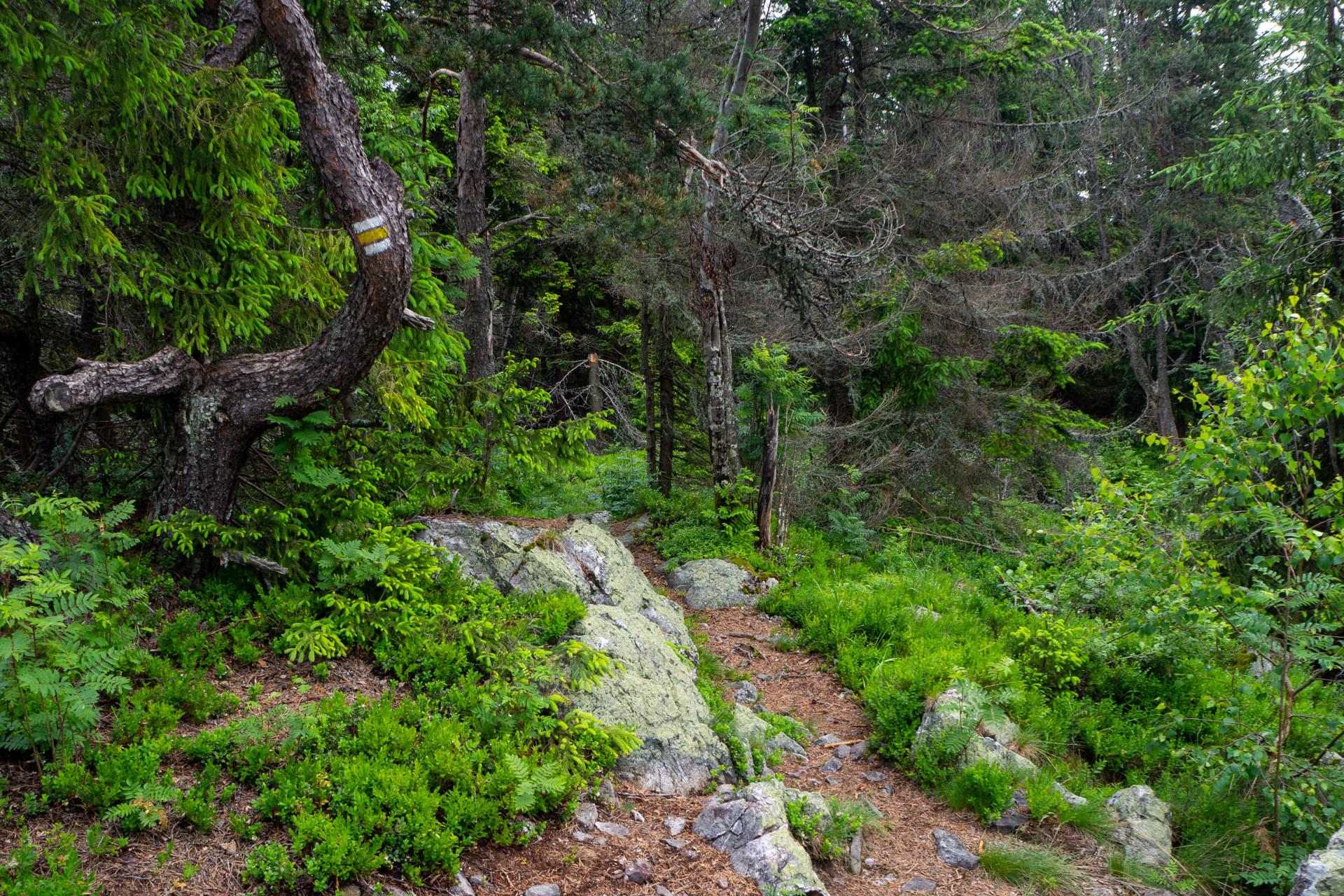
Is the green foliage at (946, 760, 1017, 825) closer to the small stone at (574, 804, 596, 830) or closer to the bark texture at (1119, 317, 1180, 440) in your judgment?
the small stone at (574, 804, 596, 830)

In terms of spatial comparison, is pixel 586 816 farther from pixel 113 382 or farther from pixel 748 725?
pixel 113 382

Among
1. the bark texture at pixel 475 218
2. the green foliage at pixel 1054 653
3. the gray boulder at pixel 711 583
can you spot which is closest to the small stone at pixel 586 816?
the green foliage at pixel 1054 653

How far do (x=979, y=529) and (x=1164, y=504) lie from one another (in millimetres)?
6306

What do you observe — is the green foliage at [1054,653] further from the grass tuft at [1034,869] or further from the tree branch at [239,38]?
the tree branch at [239,38]

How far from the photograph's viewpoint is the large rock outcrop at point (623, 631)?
15.3 feet

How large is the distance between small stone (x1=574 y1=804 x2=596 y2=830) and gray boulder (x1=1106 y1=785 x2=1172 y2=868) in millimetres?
3418

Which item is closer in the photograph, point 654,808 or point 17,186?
point 654,808

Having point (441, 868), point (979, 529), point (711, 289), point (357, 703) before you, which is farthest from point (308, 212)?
point (979, 529)

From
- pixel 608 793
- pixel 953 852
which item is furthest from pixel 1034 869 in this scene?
pixel 608 793

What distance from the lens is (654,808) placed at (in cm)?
427

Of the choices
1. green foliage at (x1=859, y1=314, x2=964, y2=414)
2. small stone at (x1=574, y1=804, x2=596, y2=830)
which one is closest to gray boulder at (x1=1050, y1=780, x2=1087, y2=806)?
small stone at (x1=574, y1=804, x2=596, y2=830)

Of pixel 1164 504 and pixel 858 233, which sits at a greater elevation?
pixel 858 233

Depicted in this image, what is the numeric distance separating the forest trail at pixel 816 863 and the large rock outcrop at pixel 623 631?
0.88 feet

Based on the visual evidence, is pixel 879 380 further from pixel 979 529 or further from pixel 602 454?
pixel 602 454
